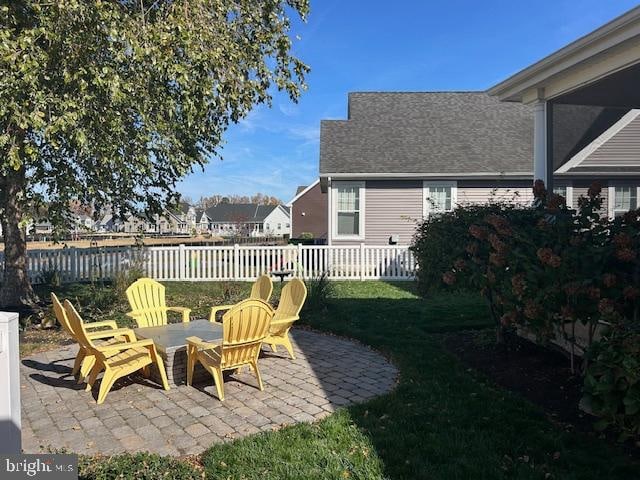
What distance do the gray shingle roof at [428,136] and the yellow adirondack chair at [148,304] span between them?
9470 mm

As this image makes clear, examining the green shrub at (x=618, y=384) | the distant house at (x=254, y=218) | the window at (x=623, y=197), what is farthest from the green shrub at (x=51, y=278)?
the distant house at (x=254, y=218)

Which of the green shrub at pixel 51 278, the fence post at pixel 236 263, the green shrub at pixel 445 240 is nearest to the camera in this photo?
the green shrub at pixel 445 240

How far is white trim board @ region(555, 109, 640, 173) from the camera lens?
14.3 meters

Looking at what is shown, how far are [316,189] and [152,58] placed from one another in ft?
113

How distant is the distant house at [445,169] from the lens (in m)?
14.7

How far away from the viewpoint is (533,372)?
5.19 m

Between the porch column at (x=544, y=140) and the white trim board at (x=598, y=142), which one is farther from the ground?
the white trim board at (x=598, y=142)

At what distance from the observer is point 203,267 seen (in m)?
13.9

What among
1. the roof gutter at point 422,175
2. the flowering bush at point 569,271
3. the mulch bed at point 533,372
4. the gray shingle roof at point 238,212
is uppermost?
the gray shingle roof at point 238,212

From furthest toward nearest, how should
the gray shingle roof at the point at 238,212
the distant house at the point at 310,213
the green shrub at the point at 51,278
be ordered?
the gray shingle roof at the point at 238,212 < the distant house at the point at 310,213 < the green shrub at the point at 51,278

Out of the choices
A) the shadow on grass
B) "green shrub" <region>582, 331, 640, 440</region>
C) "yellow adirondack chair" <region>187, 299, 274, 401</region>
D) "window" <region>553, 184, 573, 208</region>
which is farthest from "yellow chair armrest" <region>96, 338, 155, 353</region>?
"window" <region>553, 184, 573, 208</region>

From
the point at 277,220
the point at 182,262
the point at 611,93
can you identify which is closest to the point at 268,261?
the point at 182,262

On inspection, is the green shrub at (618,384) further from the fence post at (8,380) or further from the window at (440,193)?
the window at (440,193)

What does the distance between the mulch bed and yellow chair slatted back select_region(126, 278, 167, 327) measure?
3.97 meters
